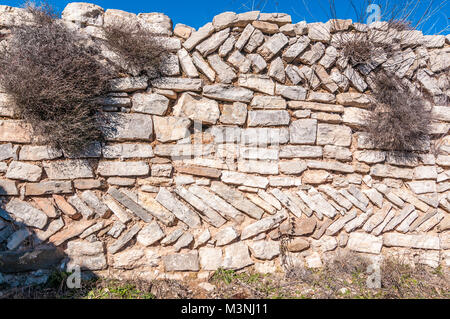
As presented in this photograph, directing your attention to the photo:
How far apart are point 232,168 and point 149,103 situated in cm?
113

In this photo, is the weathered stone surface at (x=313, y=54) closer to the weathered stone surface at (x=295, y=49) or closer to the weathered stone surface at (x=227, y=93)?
the weathered stone surface at (x=295, y=49)

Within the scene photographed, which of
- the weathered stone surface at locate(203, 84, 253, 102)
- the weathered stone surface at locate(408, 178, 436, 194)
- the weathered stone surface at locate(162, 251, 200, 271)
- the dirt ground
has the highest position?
the weathered stone surface at locate(203, 84, 253, 102)

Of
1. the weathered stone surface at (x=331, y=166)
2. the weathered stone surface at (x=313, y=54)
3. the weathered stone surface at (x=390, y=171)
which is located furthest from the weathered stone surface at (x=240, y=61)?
the weathered stone surface at (x=390, y=171)

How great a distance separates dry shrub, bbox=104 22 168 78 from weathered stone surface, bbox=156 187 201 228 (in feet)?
4.23

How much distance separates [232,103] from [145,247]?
1.79 metres

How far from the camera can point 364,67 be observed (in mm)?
3643

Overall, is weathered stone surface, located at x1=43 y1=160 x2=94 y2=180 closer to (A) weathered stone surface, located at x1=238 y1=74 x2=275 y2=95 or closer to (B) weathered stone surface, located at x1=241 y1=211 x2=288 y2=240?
(B) weathered stone surface, located at x1=241 y1=211 x2=288 y2=240

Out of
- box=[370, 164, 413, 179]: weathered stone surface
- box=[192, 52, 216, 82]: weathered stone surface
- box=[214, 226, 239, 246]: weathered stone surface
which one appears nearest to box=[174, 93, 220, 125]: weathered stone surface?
box=[192, 52, 216, 82]: weathered stone surface

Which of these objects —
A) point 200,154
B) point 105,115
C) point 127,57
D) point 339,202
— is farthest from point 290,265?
point 127,57

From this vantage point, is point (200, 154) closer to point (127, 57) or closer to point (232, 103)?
point (232, 103)

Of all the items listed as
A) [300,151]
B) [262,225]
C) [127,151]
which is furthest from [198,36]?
[262,225]

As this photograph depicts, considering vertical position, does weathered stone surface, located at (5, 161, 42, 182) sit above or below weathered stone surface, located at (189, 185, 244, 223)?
above

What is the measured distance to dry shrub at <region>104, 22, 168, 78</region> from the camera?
3146mm

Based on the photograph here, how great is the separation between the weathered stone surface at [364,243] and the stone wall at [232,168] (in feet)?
0.04
